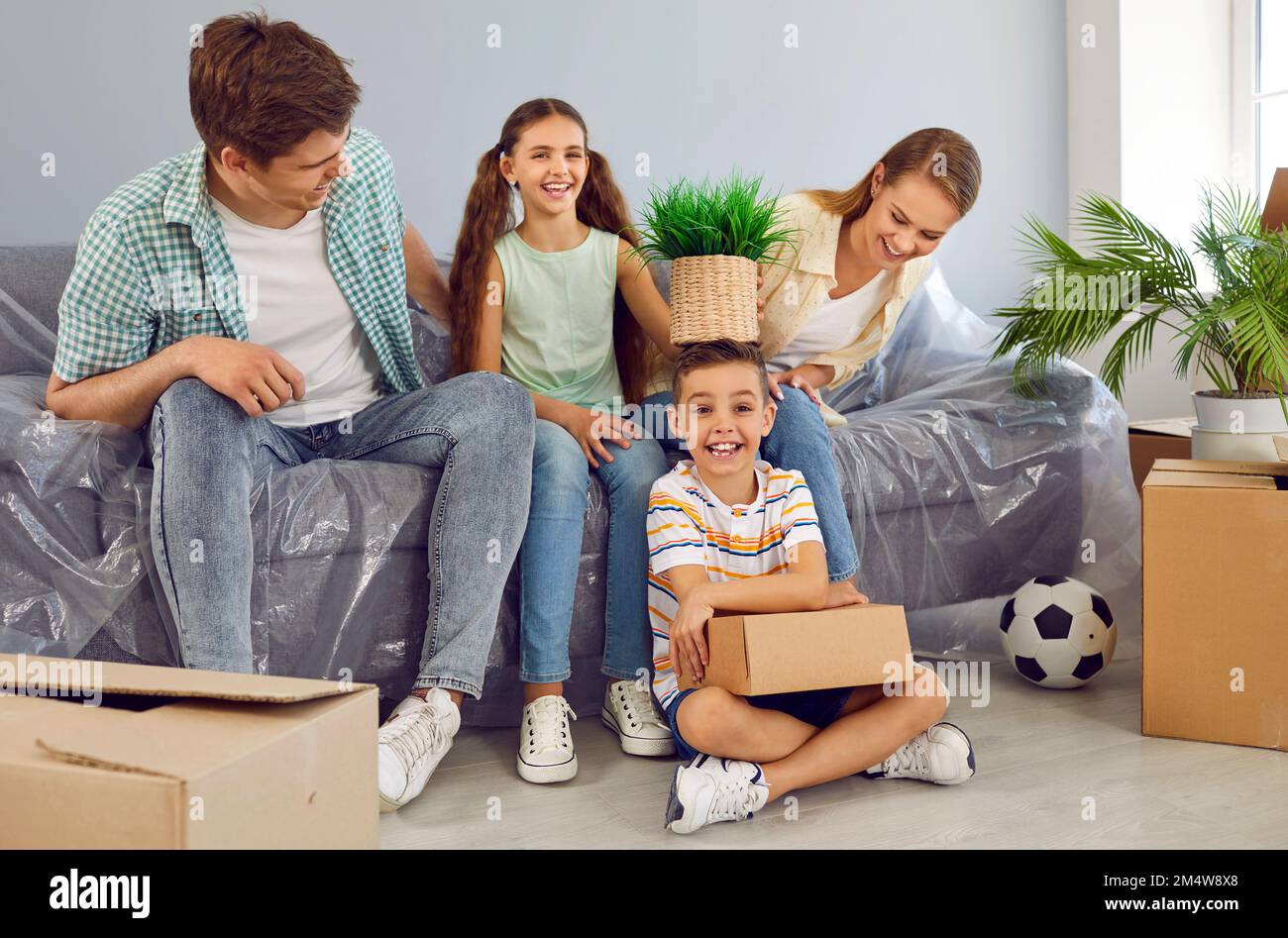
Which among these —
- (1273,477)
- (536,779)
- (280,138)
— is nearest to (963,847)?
(536,779)

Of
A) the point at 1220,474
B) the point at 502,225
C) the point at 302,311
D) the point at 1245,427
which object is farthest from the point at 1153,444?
the point at 302,311

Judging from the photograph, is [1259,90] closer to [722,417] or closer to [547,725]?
[722,417]

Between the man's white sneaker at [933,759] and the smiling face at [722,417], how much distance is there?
423 millimetres

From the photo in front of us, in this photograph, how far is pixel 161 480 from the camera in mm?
1426

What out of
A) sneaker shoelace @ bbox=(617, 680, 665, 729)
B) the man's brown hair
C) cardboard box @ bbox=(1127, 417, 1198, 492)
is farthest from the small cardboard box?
cardboard box @ bbox=(1127, 417, 1198, 492)

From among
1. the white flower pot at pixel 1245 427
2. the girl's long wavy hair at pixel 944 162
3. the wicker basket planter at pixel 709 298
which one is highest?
the girl's long wavy hair at pixel 944 162

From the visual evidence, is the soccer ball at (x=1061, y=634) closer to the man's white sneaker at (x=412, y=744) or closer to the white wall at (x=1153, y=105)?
the man's white sneaker at (x=412, y=744)

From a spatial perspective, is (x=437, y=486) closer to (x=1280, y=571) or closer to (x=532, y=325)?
(x=532, y=325)

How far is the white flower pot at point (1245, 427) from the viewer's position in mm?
1867

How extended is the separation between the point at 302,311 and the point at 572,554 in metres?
0.53

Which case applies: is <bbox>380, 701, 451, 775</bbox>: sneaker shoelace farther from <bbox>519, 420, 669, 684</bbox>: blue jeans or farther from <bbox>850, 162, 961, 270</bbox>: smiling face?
<bbox>850, 162, 961, 270</bbox>: smiling face

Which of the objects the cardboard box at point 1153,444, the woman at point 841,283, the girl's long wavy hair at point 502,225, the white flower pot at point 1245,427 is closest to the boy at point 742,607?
the woman at point 841,283

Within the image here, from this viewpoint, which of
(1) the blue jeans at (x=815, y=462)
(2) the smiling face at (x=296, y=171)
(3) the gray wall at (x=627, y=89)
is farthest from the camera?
(3) the gray wall at (x=627, y=89)

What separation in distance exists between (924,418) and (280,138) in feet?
3.96
